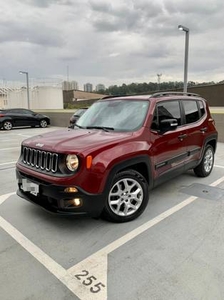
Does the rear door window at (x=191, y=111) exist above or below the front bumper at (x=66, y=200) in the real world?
above

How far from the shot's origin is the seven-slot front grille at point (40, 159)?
3.20 m

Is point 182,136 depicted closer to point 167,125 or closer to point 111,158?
point 167,125

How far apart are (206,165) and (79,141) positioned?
3331mm

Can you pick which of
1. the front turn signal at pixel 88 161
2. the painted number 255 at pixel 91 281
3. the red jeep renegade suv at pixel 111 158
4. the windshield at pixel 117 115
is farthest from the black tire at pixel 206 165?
the painted number 255 at pixel 91 281

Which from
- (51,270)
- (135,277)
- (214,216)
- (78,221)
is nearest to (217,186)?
(214,216)

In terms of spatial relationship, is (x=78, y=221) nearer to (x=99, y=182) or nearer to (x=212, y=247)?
(x=99, y=182)

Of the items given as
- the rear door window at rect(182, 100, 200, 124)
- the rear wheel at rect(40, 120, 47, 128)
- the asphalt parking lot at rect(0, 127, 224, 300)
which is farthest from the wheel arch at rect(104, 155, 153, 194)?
the rear wheel at rect(40, 120, 47, 128)

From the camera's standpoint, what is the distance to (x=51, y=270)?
261 cm

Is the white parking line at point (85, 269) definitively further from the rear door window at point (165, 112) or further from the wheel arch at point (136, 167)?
the rear door window at point (165, 112)

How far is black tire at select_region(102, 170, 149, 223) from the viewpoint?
3418 millimetres

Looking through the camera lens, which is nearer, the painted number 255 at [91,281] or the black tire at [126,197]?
the painted number 255 at [91,281]

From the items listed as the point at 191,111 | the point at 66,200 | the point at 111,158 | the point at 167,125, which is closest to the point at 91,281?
the point at 66,200

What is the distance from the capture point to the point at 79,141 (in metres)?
3.34

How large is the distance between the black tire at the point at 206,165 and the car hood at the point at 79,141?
2.44 meters
